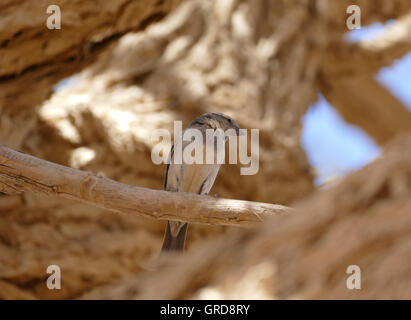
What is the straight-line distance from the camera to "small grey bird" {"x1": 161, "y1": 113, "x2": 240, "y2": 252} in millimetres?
4082

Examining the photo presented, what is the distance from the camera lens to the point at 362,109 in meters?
7.79

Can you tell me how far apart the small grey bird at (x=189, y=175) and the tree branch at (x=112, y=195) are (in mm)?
1017

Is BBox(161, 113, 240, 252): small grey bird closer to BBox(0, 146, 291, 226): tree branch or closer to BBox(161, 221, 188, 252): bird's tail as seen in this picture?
BBox(161, 221, 188, 252): bird's tail

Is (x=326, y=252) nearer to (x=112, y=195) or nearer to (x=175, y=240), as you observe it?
(x=112, y=195)

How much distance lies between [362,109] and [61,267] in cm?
470

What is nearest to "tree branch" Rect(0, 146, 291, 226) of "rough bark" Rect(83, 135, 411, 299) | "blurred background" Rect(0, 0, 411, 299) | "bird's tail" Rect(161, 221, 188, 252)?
"blurred background" Rect(0, 0, 411, 299)

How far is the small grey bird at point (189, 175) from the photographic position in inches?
161

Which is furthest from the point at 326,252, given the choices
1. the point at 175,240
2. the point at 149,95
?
the point at 149,95

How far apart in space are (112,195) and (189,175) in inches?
51.8

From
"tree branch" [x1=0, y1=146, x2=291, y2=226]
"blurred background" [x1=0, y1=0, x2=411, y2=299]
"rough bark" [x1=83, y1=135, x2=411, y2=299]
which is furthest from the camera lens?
"blurred background" [x1=0, y1=0, x2=411, y2=299]

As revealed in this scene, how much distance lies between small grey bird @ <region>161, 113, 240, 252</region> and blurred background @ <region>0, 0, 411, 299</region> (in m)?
0.38

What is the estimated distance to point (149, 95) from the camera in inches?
211

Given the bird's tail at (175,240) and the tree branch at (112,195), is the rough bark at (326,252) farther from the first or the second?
the bird's tail at (175,240)

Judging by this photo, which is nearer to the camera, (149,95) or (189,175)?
(189,175)
